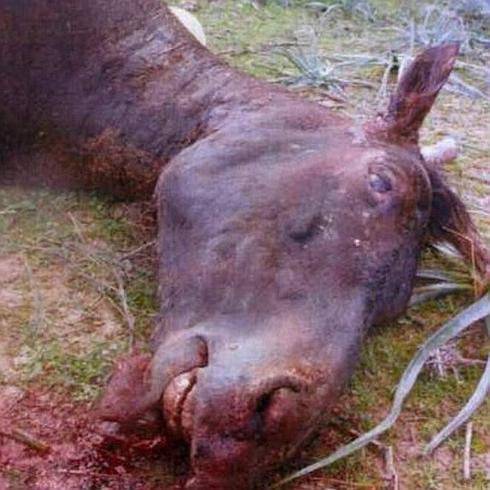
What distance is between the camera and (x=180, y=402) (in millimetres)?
2061

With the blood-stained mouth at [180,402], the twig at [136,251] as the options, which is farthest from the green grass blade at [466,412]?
the twig at [136,251]

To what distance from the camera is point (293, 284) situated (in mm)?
2293

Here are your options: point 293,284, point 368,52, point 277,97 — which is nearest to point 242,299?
point 293,284

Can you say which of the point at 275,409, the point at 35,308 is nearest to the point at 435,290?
the point at 35,308

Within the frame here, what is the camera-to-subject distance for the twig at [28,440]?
2.30 m

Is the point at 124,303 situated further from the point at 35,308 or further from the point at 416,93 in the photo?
the point at 416,93

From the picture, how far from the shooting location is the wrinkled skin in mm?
2066

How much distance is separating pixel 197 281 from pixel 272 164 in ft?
1.12

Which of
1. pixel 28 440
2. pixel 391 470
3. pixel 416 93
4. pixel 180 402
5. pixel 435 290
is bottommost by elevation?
pixel 435 290

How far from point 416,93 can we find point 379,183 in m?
0.33

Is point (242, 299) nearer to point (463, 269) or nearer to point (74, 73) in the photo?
point (463, 269)

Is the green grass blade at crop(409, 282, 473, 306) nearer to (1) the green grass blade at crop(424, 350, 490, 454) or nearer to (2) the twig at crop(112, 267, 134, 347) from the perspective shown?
(1) the green grass blade at crop(424, 350, 490, 454)

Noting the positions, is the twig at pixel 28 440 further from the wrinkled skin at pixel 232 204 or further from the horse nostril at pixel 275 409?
the horse nostril at pixel 275 409

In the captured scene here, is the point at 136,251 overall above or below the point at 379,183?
below
